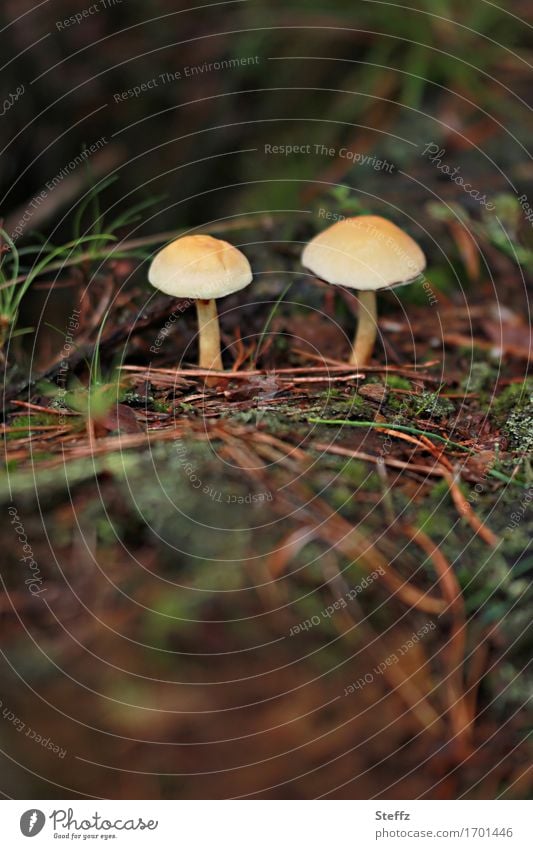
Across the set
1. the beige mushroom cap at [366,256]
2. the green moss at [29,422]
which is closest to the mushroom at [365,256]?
the beige mushroom cap at [366,256]

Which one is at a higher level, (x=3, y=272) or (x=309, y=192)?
(x=309, y=192)

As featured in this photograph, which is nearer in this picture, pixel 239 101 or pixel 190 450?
pixel 190 450

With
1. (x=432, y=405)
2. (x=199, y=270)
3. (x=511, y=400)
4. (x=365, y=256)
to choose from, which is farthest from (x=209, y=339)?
(x=511, y=400)

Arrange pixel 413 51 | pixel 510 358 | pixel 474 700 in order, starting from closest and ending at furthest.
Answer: pixel 474 700 → pixel 510 358 → pixel 413 51

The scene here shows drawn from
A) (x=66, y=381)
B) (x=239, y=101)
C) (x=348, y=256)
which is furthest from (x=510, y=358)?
(x=239, y=101)

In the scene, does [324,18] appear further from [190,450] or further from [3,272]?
[190,450]

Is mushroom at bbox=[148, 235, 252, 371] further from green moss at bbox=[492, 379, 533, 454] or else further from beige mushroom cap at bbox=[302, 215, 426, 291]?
green moss at bbox=[492, 379, 533, 454]

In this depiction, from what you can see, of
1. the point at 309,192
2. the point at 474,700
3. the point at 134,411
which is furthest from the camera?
the point at 309,192

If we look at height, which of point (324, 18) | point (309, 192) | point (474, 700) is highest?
point (324, 18)

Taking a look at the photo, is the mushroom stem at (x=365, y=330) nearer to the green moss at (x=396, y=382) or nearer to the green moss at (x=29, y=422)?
the green moss at (x=396, y=382)
